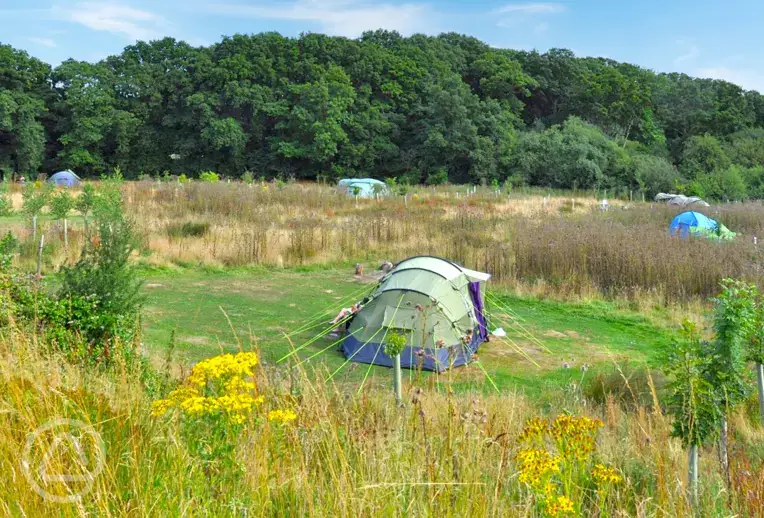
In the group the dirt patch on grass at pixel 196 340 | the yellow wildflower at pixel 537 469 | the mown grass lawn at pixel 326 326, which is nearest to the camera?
the yellow wildflower at pixel 537 469

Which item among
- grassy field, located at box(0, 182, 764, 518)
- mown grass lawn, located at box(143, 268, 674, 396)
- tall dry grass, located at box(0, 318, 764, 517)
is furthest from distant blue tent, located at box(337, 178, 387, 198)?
tall dry grass, located at box(0, 318, 764, 517)

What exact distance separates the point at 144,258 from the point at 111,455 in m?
11.8

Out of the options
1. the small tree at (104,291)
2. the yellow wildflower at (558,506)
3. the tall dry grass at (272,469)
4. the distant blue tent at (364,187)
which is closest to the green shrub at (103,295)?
the small tree at (104,291)

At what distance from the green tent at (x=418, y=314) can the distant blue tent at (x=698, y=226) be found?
801cm

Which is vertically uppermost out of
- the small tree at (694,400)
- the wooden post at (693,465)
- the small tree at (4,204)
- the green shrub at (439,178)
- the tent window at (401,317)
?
the green shrub at (439,178)

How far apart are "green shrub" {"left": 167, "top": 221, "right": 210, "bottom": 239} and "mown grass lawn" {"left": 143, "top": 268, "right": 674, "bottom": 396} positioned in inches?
113

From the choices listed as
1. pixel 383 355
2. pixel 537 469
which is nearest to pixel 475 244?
pixel 383 355

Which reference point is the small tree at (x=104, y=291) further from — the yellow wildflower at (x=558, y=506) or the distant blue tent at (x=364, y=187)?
the distant blue tent at (x=364, y=187)

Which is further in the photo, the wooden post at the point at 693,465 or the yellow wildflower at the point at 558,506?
the wooden post at the point at 693,465

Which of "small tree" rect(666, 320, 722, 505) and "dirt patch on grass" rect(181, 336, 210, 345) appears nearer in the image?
"small tree" rect(666, 320, 722, 505)

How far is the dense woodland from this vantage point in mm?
42062

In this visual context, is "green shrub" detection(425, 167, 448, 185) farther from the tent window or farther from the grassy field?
the tent window

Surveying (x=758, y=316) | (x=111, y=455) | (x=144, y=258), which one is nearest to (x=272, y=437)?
(x=111, y=455)

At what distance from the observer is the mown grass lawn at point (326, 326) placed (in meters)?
8.04
